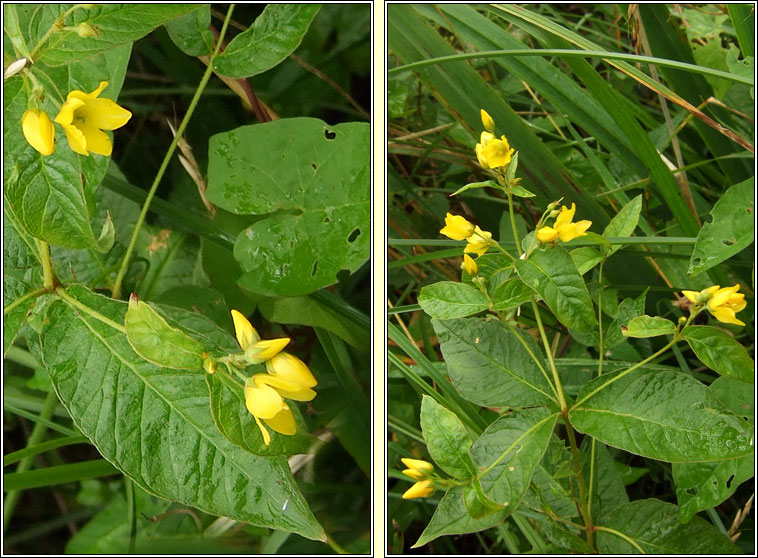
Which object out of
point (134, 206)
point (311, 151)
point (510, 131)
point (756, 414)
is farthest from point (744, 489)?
point (134, 206)

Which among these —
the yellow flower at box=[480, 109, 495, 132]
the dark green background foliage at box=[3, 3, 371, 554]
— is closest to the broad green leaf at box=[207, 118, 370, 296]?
the dark green background foliage at box=[3, 3, 371, 554]

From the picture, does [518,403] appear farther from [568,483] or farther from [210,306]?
[210,306]

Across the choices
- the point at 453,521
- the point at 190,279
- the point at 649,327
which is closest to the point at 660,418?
the point at 649,327

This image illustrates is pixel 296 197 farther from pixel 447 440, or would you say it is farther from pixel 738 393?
pixel 738 393

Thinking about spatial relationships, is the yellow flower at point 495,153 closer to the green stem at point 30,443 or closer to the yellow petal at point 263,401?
the yellow petal at point 263,401

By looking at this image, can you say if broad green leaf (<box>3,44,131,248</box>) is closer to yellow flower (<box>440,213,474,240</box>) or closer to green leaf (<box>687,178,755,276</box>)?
yellow flower (<box>440,213,474,240</box>)

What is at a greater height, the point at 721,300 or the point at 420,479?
the point at 721,300

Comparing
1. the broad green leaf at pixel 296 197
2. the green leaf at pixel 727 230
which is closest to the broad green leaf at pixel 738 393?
the green leaf at pixel 727 230
